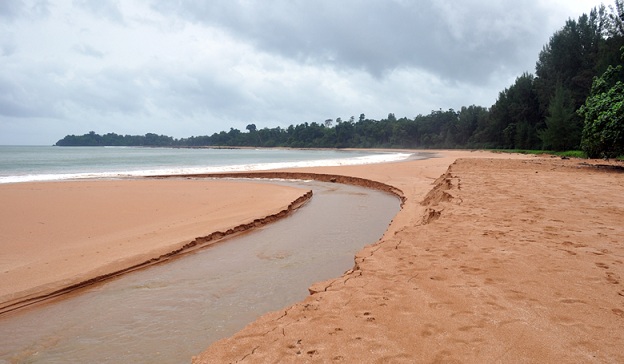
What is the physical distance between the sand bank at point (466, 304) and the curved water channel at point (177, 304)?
780mm

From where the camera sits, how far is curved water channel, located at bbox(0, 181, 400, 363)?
351 cm

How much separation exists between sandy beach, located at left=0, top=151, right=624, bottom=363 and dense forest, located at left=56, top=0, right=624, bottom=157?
10444 mm

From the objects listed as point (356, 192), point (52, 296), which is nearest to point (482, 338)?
point (52, 296)

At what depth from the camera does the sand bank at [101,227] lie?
5.41 meters

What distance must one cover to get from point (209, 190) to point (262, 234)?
7500mm

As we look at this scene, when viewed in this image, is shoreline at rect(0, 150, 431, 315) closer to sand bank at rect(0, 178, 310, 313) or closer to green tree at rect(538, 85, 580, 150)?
sand bank at rect(0, 178, 310, 313)

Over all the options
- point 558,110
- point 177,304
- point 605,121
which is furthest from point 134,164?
point 558,110

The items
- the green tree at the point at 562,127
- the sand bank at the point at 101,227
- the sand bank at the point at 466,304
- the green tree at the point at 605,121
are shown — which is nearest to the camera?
the sand bank at the point at 466,304

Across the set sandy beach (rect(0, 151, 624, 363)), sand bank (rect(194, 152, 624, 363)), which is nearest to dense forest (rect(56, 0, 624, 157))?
sandy beach (rect(0, 151, 624, 363))

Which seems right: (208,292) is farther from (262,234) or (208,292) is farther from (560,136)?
(560,136)

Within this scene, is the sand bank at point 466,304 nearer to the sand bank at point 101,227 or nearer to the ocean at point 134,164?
the sand bank at point 101,227

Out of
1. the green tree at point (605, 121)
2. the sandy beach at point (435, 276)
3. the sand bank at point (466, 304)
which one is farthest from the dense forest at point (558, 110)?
the sand bank at point (466, 304)

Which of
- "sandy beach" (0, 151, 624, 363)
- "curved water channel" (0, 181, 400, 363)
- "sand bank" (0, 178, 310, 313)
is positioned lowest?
"curved water channel" (0, 181, 400, 363)

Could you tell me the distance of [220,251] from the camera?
22.8ft
